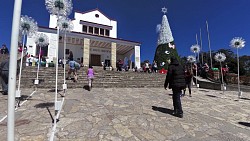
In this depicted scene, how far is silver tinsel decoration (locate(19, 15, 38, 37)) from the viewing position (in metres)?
4.68

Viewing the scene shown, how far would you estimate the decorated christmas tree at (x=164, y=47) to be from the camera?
2092 cm

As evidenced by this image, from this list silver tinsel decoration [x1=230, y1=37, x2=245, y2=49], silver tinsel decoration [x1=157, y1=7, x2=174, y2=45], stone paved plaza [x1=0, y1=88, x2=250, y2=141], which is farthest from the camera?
silver tinsel decoration [x1=157, y1=7, x2=174, y2=45]

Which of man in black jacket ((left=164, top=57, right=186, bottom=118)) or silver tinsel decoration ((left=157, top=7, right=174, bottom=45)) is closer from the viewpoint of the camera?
man in black jacket ((left=164, top=57, right=186, bottom=118))

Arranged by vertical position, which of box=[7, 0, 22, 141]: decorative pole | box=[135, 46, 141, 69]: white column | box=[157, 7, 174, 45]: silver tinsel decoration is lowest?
box=[7, 0, 22, 141]: decorative pole

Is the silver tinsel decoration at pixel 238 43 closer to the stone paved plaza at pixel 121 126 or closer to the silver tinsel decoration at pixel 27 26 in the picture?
the stone paved plaza at pixel 121 126

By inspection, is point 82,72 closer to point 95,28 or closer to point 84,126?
point 84,126

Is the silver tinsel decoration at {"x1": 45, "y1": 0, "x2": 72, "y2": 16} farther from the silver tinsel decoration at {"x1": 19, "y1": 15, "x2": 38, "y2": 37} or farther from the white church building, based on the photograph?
the white church building

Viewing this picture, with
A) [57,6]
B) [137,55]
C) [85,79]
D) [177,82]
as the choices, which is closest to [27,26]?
[57,6]

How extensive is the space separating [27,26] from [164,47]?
62.5ft

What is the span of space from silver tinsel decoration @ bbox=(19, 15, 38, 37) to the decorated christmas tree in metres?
17.7

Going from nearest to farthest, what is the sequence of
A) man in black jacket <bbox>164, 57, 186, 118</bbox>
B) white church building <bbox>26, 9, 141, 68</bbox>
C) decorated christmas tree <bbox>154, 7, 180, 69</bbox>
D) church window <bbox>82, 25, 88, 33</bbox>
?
man in black jacket <bbox>164, 57, 186, 118</bbox> → white church building <bbox>26, 9, 141, 68</bbox> → decorated christmas tree <bbox>154, 7, 180, 69</bbox> → church window <bbox>82, 25, 88, 33</bbox>

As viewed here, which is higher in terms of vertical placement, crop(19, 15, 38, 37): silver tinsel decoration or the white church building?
the white church building

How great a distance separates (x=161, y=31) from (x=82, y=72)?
50.1 feet

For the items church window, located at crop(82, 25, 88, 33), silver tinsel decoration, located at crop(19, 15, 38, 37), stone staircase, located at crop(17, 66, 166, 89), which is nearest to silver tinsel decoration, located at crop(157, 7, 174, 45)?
stone staircase, located at crop(17, 66, 166, 89)
